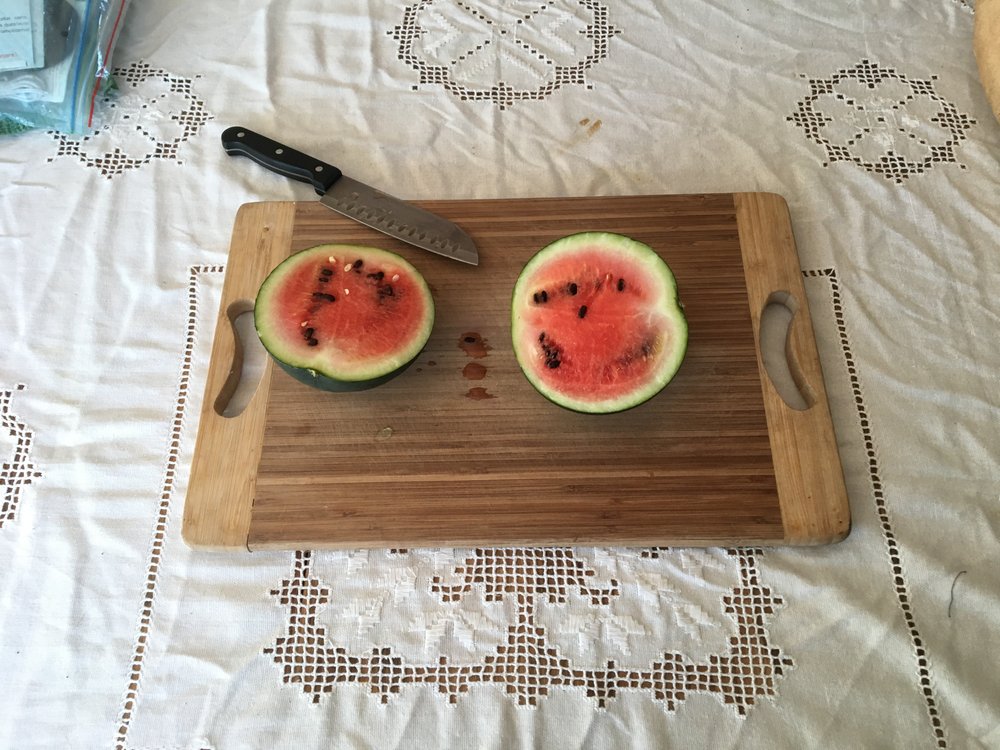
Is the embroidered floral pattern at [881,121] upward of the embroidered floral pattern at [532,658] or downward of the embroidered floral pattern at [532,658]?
upward

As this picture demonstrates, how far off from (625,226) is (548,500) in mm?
596

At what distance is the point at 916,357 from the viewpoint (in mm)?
1392

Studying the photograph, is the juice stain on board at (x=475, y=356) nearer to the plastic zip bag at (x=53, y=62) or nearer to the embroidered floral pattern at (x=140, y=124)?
the embroidered floral pattern at (x=140, y=124)

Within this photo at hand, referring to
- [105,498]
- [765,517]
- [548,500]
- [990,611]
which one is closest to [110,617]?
[105,498]

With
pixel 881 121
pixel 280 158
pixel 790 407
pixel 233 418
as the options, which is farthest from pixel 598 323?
pixel 881 121

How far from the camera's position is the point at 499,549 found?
126 centimetres

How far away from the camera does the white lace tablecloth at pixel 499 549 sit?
1.15 meters

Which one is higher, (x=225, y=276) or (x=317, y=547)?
(x=225, y=276)

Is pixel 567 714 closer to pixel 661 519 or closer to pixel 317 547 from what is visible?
pixel 661 519

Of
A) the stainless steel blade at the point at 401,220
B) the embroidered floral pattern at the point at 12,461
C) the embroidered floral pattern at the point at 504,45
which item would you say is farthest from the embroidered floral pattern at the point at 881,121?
the embroidered floral pattern at the point at 12,461

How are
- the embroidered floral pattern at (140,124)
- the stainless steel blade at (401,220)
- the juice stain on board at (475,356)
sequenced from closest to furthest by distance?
the juice stain on board at (475,356) → the stainless steel blade at (401,220) → the embroidered floral pattern at (140,124)

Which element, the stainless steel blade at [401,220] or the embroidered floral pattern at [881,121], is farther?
the embroidered floral pattern at [881,121]

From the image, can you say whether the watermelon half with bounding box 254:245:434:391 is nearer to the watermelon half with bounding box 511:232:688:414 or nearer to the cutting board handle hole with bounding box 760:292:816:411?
the watermelon half with bounding box 511:232:688:414

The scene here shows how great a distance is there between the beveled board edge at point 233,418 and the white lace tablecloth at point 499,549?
8 cm
